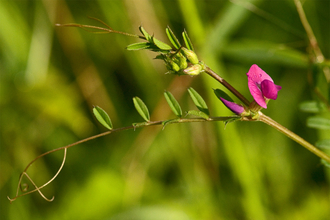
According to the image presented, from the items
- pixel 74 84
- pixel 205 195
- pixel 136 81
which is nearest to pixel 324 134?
pixel 205 195

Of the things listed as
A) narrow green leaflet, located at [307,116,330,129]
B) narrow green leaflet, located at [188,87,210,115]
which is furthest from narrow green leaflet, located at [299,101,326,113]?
narrow green leaflet, located at [188,87,210,115]

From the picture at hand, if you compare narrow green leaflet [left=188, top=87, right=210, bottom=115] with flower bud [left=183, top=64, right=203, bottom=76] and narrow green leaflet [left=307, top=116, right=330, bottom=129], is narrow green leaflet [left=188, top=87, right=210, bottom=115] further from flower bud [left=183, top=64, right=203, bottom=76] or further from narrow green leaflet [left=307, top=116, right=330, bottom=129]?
narrow green leaflet [left=307, top=116, right=330, bottom=129]

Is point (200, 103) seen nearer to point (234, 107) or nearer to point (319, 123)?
point (234, 107)

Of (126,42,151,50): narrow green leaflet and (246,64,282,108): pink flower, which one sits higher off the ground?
(126,42,151,50): narrow green leaflet

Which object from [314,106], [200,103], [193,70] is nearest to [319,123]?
[314,106]

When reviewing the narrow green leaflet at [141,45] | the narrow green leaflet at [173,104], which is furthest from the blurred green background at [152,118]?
the narrow green leaflet at [141,45]

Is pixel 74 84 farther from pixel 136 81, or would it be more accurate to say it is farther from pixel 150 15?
pixel 150 15
